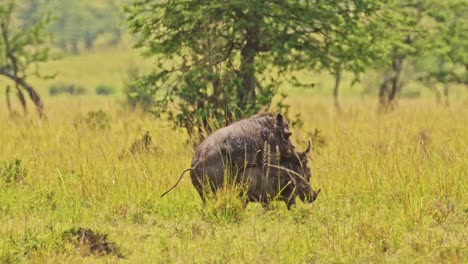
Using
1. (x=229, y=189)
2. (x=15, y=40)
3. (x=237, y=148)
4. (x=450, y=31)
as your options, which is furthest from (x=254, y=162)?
(x=450, y=31)

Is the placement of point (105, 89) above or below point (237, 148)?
below

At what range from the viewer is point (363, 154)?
9.22 m

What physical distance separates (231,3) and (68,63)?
260ft

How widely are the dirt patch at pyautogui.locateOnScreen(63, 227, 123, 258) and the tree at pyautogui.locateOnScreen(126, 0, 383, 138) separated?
526 centimetres

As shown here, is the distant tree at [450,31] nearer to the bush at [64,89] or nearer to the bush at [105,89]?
the bush at [105,89]

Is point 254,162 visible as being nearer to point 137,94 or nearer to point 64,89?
point 137,94

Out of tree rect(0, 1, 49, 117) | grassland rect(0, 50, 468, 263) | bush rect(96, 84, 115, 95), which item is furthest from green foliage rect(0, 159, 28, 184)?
bush rect(96, 84, 115, 95)

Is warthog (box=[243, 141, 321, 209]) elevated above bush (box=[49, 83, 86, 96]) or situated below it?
above

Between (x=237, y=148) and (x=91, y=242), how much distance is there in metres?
1.72

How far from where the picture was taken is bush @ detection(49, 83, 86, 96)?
67006 mm

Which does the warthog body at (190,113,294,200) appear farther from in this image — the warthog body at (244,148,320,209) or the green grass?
the green grass

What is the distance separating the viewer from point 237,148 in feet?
24.2

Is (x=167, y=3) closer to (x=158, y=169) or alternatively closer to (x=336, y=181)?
(x=158, y=169)

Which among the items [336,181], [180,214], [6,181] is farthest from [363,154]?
[6,181]
